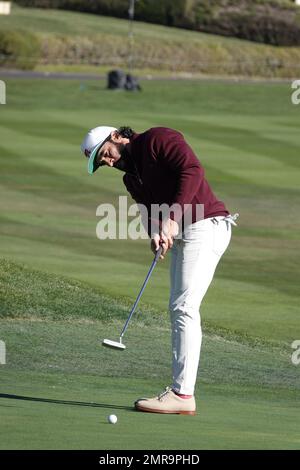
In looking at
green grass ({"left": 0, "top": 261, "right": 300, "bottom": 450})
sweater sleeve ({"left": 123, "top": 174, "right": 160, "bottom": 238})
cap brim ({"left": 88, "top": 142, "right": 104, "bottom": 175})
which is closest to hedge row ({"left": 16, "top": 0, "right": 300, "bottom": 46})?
green grass ({"left": 0, "top": 261, "right": 300, "bottom": 450})

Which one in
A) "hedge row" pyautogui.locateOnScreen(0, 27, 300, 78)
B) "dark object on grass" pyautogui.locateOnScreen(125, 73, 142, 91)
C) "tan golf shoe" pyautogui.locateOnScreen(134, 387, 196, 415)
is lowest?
"tan golf shoe" pyautogui.locateOnScreen(134, 387, 196, 415)

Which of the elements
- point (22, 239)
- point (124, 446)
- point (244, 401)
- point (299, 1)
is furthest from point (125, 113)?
point (299, 1)

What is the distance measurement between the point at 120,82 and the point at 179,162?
129 feet

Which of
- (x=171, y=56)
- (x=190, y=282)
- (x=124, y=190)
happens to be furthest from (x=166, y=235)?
(x=171, y=56)

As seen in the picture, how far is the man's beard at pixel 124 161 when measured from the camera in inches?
321

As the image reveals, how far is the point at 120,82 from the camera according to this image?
154 feet

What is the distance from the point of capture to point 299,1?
258ft

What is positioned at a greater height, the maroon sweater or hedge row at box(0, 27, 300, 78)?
hedge row at box(0, 27, 300, 78)

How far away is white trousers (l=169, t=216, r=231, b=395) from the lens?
320 inches

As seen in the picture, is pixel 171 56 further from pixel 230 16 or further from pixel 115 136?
pixel 115 136

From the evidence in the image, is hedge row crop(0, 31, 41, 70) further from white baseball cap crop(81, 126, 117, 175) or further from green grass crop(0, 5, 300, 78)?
white baseball cap crop(81, 126, 117, 175)

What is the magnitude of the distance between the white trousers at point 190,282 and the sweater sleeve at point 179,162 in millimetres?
263

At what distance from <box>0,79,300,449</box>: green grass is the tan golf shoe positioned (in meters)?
0.09

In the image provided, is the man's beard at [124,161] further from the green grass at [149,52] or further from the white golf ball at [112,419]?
the green grass at [149,52]
